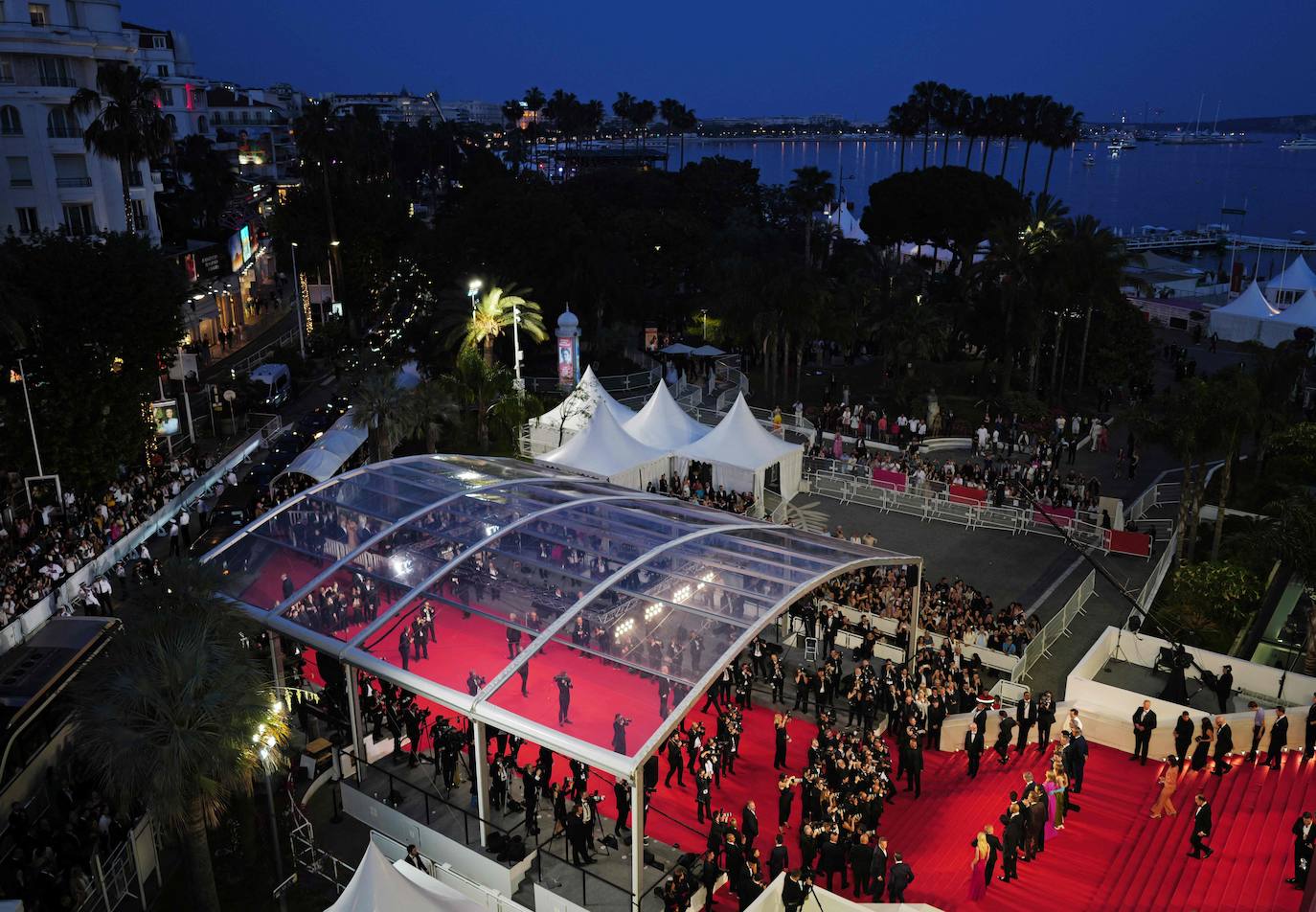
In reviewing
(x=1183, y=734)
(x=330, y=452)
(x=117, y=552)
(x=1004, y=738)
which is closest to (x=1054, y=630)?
(x=1183, y=734)

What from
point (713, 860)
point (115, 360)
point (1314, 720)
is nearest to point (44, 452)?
point (115, 360)

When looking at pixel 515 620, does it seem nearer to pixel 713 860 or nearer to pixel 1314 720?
pixel 713 860

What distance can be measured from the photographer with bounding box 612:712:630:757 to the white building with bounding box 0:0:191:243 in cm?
3554

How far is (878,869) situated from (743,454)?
1735cm

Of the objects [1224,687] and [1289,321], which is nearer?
[1224,687]

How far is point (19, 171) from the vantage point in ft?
131

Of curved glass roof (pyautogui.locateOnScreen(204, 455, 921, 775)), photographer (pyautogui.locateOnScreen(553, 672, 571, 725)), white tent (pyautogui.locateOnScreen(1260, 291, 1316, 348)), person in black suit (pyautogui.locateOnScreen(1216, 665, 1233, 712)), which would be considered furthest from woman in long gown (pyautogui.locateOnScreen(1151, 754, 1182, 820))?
white tent (pyautogui.locateOnScreen(1260, 291, 1316, 348))

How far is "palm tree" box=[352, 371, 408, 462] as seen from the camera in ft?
105

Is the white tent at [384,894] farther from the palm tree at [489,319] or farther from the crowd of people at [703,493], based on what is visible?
the palm tree at [489,319]

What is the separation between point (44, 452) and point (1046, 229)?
3927cm

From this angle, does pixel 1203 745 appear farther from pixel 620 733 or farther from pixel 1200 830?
pixel 620 733

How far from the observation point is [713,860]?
14789 mm

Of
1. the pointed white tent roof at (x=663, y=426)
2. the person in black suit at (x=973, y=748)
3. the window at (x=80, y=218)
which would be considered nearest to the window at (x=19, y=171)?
the window at (x=80, y=218)

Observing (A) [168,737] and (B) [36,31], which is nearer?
(A) [168,737]
